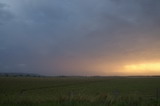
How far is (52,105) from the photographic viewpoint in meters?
13.4

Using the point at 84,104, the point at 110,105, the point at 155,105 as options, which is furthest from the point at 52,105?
the point at 155,105

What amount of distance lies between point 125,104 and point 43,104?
5.06 metres

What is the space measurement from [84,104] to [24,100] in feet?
13.7

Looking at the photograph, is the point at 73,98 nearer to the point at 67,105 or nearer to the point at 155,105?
the point at 67,105

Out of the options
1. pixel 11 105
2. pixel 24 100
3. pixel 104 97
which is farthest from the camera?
pixel 104 97

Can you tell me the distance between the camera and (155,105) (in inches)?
548

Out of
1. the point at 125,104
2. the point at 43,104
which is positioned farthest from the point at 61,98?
the point at 125,104

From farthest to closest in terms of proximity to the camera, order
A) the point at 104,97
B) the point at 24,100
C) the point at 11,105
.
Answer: the point at 104,97
the point at 24,100
the point at 11,105

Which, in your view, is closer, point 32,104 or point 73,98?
point 32,104

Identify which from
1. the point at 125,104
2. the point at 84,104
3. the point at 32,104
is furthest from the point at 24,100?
the point at 125,104

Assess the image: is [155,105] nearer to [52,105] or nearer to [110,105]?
[110,105]

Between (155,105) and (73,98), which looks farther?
(73,98)

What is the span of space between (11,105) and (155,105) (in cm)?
871

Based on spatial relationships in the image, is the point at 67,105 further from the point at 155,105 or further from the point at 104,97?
the point at 155,105
